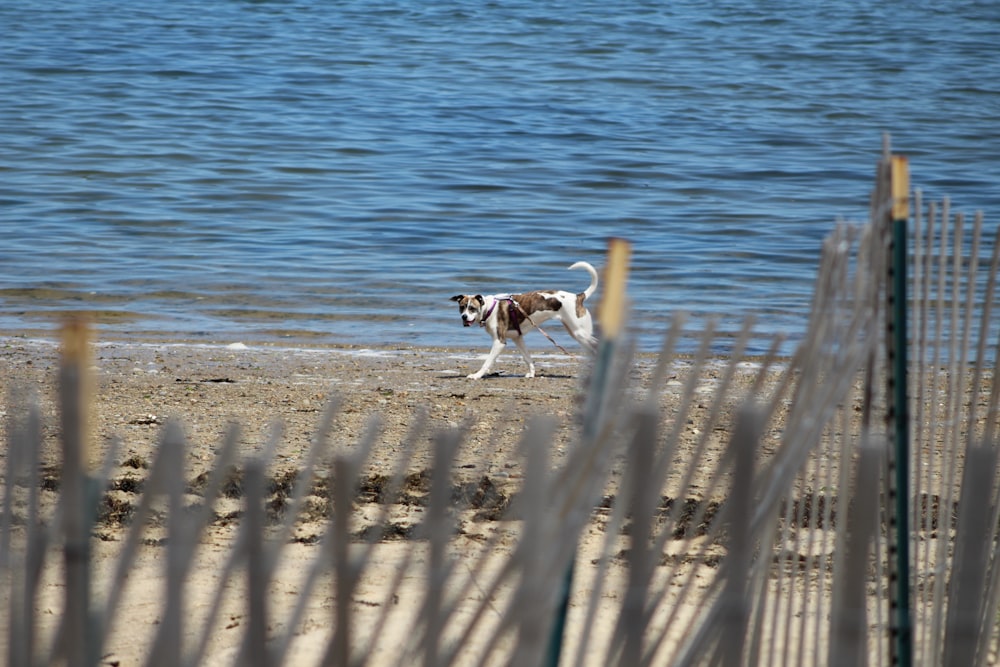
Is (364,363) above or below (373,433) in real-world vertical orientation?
above

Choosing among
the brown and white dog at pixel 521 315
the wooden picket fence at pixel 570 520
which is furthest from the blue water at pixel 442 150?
the brown and white dog at pixel 521 315

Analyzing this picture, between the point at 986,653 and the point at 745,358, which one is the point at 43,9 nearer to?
the point at 745,358

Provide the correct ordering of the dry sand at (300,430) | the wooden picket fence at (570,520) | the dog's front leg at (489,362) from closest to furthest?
the wooden picket fence at (570,520), the dry sand at (300,430), the dog's front leg at (489,362)

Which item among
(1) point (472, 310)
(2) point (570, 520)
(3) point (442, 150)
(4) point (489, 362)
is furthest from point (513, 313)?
(3) point (442, 150)

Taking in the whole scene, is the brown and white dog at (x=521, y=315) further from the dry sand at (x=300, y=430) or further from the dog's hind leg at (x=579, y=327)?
the dry sand at (x=300, y=430)

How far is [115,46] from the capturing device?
32.0 meters

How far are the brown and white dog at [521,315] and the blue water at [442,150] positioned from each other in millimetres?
668

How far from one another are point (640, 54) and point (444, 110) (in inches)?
367

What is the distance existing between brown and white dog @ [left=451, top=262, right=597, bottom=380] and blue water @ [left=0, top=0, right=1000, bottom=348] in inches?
26.3

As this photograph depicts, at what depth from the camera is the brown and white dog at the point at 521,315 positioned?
9.33 metres

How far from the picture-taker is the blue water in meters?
12.6

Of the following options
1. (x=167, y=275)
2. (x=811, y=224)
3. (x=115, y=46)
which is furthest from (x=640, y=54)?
(x=167, y=275)

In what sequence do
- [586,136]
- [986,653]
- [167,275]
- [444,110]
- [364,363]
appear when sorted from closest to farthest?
[986,653], [364,363], [167,275], [586,136], [444,110]

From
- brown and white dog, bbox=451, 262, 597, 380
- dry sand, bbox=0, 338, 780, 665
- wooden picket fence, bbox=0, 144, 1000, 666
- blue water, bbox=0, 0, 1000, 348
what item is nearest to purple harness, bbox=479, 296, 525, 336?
brown and white dog, bbox=451, 262, 597, 380
